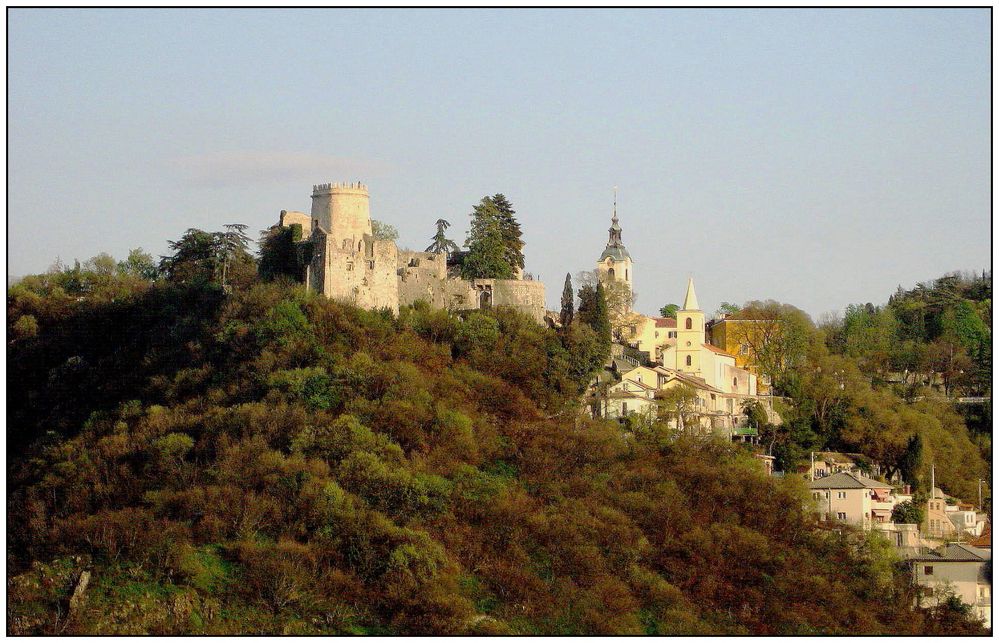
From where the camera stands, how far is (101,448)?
2180 inches

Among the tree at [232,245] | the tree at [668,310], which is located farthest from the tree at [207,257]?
the tree at [668,310]

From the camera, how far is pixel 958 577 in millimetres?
58562

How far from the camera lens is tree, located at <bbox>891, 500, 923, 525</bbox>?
6462 cm

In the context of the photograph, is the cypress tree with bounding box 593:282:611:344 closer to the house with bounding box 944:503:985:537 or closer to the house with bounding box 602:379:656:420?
the house with bounding box 602:379:656:420

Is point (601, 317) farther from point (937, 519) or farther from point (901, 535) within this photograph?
point (937, 519)

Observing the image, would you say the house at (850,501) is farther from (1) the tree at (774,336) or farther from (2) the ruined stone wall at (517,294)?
(1) the tree at (774,336)

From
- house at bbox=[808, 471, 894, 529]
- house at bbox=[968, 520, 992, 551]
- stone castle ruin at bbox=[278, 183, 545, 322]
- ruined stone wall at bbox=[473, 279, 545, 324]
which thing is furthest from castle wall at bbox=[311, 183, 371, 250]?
house at bbox=[968, 520, 992, 551]

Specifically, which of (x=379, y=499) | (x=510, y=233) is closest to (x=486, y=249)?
(x=510, y=233)

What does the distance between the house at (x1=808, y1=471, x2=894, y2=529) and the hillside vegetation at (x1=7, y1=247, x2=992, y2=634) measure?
1.81 metres

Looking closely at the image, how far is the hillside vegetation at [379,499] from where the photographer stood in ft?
161

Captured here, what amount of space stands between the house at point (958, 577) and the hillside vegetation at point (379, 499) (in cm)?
115

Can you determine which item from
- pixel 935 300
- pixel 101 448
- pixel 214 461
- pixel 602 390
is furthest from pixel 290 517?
pixel 935 300

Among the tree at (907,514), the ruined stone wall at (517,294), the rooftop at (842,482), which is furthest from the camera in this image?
the ruined stone wall at (517,294)

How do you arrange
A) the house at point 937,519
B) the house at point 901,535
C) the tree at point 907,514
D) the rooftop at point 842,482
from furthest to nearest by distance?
the house at point 937,519
the tree at point 907,514
the rooftop at point 842,482
the house at point 901,535
